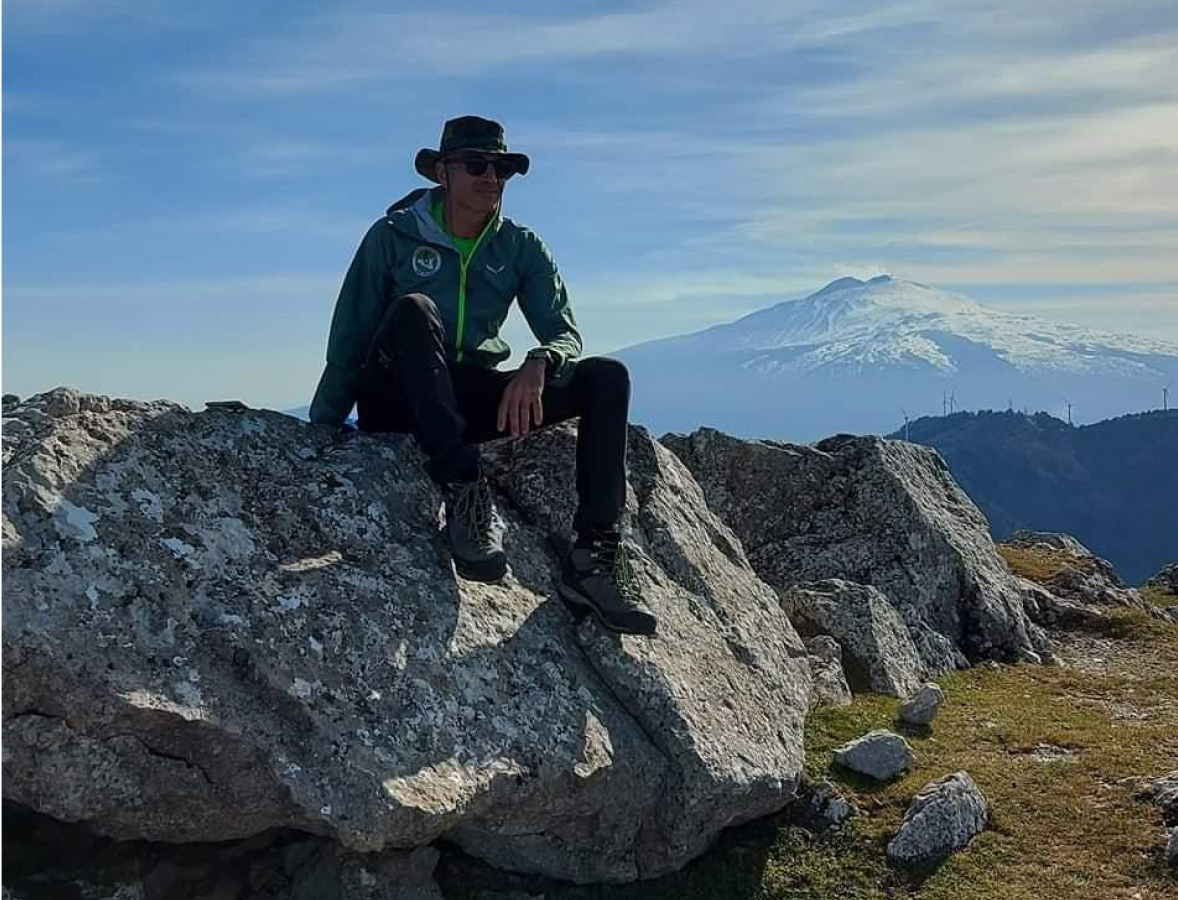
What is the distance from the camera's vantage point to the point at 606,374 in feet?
38.9

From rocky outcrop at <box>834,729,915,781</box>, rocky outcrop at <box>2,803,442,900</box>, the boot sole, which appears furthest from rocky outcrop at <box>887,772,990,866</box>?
rocky outcrop at <box>2,803,442,900</box>

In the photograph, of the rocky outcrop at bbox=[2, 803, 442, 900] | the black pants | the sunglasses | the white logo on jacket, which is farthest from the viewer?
the white logo on jacket

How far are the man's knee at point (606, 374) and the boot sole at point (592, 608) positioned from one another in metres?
2.23

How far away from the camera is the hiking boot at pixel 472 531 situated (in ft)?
36.5

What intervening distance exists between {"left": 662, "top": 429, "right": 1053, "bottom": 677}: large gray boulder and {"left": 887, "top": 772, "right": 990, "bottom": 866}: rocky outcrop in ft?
29.5

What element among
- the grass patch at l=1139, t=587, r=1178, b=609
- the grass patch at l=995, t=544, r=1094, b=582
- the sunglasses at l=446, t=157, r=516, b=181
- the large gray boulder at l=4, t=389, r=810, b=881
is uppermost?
the sunglasses at l=446, t=157, r=516, b=181

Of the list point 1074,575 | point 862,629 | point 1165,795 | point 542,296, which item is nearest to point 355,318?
point 542,296

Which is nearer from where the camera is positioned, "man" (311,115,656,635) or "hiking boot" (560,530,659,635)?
"man" (311,115,656,635)

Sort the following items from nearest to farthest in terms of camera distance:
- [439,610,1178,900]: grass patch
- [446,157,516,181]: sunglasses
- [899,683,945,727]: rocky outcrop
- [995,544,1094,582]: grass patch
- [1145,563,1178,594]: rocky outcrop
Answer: [439,610,1178,900]: grass patch, [446,157,516,181]: sunglasses, [899,683,945,727]: rocky outcrop, [995,544,1094,582]: grass patch, [1145,563,1178,594]: rocky outcrop

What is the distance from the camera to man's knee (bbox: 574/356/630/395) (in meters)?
11.8

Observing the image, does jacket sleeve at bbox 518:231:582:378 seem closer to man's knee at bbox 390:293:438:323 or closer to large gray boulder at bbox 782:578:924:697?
man's knee at bbox 390:293:438:323

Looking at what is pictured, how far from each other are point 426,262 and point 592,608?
4.26 metres

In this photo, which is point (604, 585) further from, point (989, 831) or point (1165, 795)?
point (1165, 795)

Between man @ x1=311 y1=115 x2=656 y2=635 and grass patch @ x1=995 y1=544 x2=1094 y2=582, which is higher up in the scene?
man @ x1=311 y1=115 x2=656 y2=635
